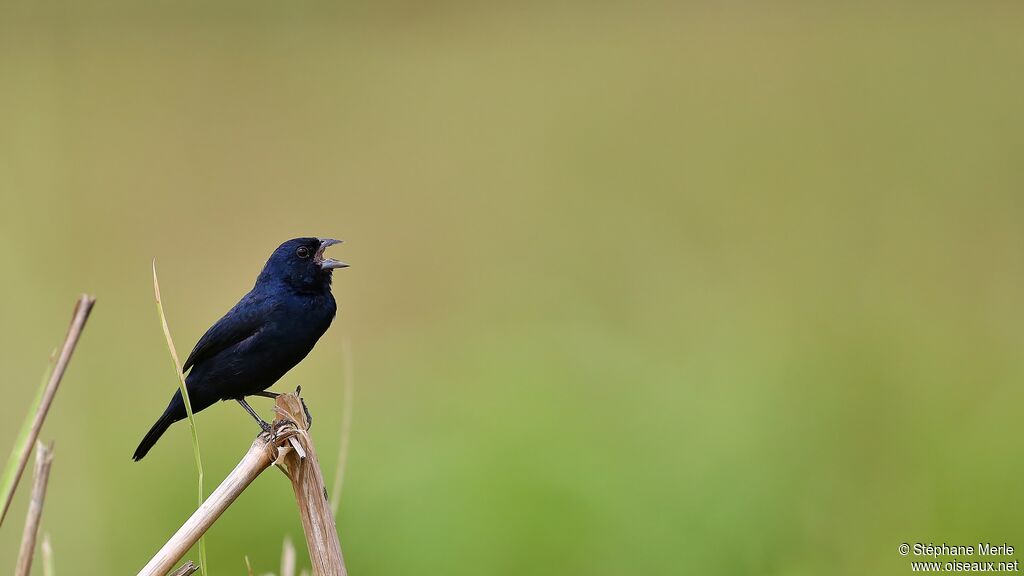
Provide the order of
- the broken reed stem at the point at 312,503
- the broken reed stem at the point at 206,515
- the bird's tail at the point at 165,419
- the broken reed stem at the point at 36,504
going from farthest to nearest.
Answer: the bird's tail at the point at 165,419 → the broken reed stem at the point at 312,503 → the broken reed stem at the point at 206,515 → the broken reed stem at the point at 36,504

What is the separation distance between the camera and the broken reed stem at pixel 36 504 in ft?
5.65

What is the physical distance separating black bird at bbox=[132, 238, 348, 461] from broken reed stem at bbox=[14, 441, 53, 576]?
116cm

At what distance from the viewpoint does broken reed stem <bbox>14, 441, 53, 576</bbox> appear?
172cm

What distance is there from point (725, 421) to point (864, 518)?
0.83 m

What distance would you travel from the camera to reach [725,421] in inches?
219

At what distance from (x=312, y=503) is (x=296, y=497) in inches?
1.2

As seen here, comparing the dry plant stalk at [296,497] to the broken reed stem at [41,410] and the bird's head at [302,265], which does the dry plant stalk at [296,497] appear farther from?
the bird's head at [302,265]

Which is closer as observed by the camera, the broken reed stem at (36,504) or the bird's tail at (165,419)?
the broken reed stem at (36,504)

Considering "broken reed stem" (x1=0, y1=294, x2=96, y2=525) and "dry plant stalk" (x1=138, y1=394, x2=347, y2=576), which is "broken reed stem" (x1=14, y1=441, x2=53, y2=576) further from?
"dry plant stalk" (x1=138, y1=394, x2=347, y2=576)

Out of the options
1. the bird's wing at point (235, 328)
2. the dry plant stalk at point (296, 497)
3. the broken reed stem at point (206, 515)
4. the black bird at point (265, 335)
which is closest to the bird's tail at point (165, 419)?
the black bird at point (265, 335)

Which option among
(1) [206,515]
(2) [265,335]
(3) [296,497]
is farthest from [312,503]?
(2) [265,335]

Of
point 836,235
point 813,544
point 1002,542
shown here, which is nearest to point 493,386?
point 813,544

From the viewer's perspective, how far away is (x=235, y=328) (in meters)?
3.18

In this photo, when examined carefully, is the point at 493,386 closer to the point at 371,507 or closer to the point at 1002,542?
the point at 371,507
